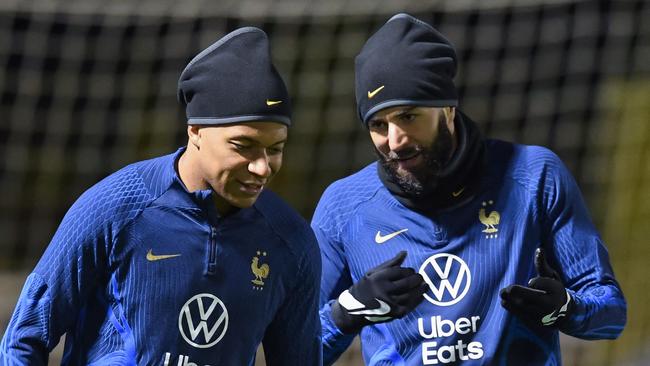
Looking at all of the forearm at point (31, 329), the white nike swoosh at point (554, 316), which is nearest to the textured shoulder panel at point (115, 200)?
the forearm at point (31, 329)

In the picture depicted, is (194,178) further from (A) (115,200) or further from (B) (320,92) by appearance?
(B) (320,92)

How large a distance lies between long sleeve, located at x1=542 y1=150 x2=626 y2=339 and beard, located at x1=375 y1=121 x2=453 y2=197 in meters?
0.29

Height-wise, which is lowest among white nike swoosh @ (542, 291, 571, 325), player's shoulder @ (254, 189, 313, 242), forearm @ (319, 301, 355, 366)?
forearm @ (319, 301, 355, 366)

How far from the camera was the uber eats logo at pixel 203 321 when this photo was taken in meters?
3.42

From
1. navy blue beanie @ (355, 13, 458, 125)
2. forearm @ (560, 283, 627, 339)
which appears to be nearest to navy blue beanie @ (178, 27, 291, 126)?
navy blue beanie @ (355, 13, 458, 125)

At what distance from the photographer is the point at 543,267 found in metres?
3.80

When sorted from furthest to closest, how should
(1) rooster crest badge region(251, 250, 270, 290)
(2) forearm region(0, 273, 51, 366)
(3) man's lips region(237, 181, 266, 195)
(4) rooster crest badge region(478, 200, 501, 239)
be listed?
(4) rooster crest badge region(478, 200, 501, 239) < (1) rooster crest badge region(251, 250, 270, 290) < (3) man's lips region(237, 181, 266, 195) < (2) forearm region(0, 273, 51, 366)

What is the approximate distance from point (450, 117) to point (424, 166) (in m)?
0.19

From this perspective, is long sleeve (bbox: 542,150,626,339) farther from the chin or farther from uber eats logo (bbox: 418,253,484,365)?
the chin

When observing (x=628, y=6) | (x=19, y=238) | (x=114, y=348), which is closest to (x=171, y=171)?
(x=114, y=348)

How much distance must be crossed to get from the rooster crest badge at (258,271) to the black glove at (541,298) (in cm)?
65

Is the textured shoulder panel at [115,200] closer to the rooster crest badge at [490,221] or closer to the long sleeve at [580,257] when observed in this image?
the rooster crest badge at [490,221]

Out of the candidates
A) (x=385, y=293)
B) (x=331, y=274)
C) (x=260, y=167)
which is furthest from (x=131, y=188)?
(x=331, y=274)

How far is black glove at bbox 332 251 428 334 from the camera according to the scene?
3785 mm
